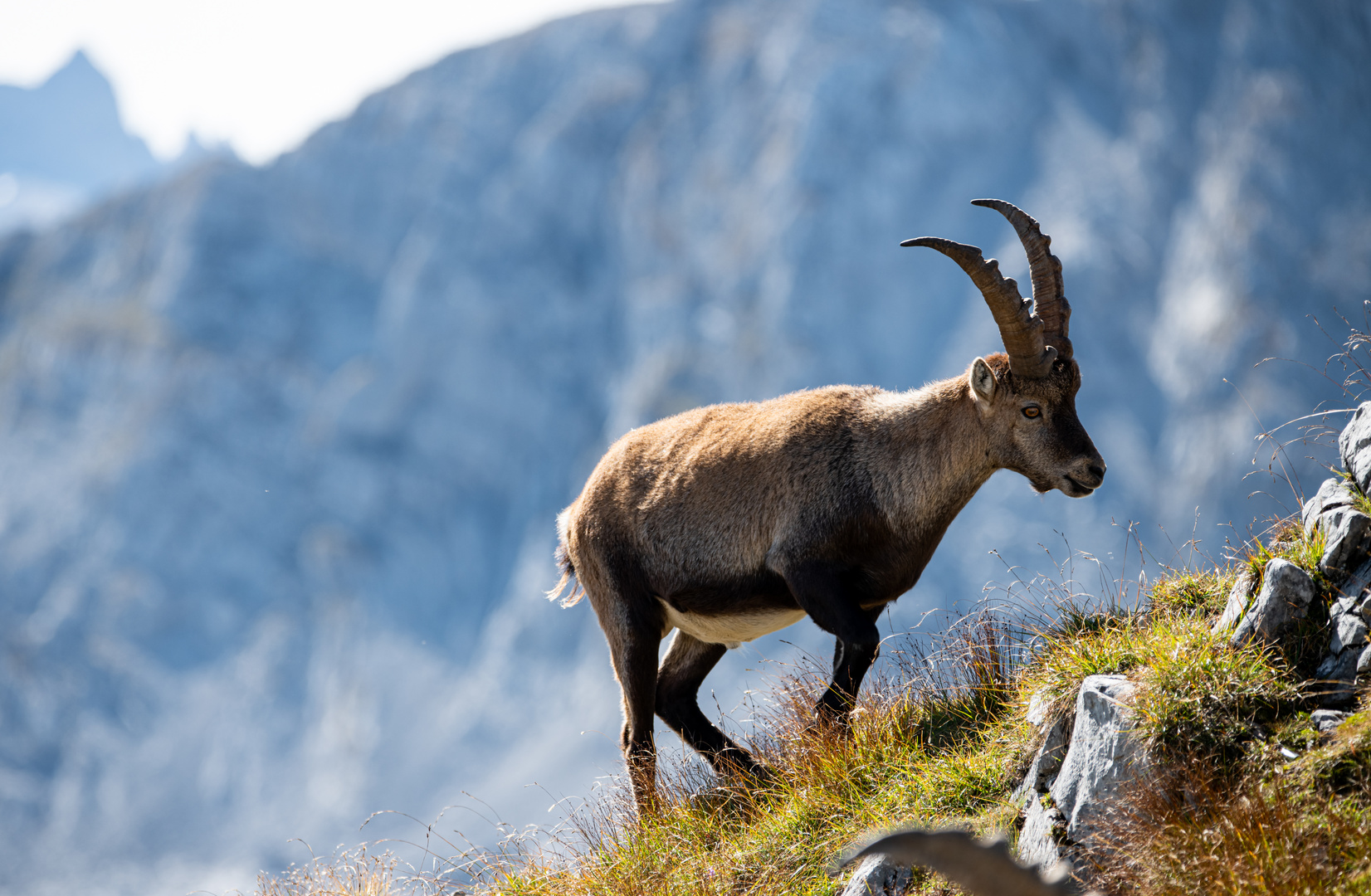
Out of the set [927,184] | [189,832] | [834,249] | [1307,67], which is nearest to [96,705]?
[189,832]

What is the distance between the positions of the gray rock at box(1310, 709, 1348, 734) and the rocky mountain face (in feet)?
295

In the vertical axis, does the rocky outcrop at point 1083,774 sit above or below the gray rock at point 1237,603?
below

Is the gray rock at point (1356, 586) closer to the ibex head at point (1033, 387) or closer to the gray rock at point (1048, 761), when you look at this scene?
the gray rock at point (1048, 761)

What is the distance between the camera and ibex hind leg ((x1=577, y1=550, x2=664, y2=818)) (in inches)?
303

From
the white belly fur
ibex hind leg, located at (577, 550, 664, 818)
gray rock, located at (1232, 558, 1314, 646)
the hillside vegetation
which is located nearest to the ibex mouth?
the hillside vegetation

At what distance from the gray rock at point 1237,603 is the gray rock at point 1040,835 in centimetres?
123

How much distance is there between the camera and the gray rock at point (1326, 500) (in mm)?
5387

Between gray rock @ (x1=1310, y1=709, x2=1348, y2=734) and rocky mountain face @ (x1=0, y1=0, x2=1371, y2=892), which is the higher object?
rocky mountain face @ (x1=0, y1=0, x2=1371, y2=892)

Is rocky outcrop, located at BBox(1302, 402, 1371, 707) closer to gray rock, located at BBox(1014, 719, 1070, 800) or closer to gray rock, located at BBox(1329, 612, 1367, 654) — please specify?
gray rock, located at BBox(1329, 612, 1367, 654)

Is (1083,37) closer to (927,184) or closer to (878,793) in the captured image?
(927,184)

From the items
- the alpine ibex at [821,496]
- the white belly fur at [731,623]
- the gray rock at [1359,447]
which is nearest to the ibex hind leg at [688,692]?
the alpine ibex at [821,496]

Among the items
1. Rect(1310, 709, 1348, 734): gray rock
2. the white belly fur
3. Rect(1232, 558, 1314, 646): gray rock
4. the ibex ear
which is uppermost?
the ibex ear

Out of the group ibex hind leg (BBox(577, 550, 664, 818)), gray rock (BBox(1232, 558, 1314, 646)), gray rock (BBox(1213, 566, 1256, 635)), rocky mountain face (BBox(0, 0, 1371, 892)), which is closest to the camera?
gray rock (BBox(1232, 558, 1314, 646))

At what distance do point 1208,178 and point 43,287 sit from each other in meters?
134
